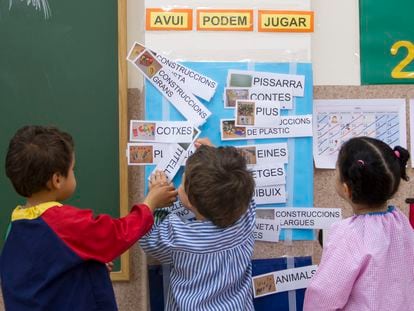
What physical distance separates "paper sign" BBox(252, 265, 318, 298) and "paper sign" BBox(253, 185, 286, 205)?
23 centimetres

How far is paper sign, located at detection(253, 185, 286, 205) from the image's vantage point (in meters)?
1.66

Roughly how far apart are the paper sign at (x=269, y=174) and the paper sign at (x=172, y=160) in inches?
9.1

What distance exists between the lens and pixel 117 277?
5.65 feet

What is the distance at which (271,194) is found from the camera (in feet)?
5.46

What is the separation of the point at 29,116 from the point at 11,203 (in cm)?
30

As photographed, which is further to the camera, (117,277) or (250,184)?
(117,277)

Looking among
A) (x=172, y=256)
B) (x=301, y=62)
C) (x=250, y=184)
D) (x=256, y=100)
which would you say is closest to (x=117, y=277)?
(x=172, y=256)

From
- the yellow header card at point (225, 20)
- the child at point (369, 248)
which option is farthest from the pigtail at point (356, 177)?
the yellow header card at point (225, 20)

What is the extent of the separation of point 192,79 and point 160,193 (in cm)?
39

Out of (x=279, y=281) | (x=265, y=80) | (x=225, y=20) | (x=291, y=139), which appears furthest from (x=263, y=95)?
(x=279, y=281)

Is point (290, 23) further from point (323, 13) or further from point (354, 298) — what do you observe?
point (354, 298)

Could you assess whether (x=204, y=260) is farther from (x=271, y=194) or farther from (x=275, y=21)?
(x=275, y=21)

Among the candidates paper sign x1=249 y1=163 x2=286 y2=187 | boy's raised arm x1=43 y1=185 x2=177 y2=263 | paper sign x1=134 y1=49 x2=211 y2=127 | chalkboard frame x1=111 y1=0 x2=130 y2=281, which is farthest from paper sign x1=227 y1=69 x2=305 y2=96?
boy's raised arm x1=43 y1=185 x2=177 y2=263

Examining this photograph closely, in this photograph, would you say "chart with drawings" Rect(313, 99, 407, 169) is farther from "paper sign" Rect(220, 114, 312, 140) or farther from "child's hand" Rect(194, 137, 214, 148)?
"child's hand" Rect(194, 137, 214, 148)
